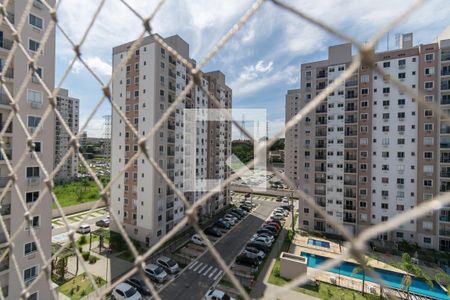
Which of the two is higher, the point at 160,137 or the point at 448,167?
the point at 160,137

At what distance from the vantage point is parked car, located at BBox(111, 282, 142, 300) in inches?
227

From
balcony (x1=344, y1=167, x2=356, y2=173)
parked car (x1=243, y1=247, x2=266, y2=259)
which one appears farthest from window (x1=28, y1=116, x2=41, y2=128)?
balcony (x1=344, y1=167, x2=356, y2=173)

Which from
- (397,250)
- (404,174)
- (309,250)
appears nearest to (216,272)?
(309,250)

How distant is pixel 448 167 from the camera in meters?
9.05

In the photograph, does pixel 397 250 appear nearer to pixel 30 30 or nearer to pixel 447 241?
pixel 447 241

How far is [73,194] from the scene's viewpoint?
51.0ft

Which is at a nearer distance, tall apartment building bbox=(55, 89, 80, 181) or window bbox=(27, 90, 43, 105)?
window bbox=(27, 90, 43, 105)

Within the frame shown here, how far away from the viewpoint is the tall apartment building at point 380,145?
30.4 feet

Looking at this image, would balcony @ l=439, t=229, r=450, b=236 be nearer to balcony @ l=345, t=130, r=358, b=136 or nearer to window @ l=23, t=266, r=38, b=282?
balcony @ l=345, t=130, r=358, b=136

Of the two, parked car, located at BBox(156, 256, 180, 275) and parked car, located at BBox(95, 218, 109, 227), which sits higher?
parked car, located at BBox(95, 218, 109, 227)

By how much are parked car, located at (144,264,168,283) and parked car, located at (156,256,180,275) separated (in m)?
0.25

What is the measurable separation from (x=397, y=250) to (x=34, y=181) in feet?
38.9

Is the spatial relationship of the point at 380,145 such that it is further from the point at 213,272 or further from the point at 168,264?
the point at 168,264

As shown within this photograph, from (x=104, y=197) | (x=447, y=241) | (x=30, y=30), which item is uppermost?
(x=30, y=30)
